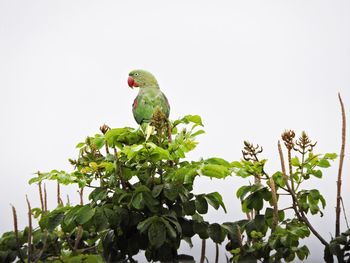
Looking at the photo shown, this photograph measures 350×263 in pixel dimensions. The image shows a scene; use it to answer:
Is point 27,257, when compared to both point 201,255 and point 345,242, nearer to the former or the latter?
point 201,255

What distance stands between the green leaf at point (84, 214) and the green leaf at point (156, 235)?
0.46 meters

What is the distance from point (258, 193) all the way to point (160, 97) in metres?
2.11

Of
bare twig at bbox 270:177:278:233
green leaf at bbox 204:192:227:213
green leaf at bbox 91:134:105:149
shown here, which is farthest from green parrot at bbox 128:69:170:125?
bare twig at bbox 270:177:278:233

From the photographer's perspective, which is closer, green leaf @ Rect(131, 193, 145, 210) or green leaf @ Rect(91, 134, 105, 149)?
green leaf @ Rect(131, 193, 145, 210)

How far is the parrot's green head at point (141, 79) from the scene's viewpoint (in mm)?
5234

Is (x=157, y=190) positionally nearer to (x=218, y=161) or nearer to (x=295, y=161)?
(x=218, y=161)

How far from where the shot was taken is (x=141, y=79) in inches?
208

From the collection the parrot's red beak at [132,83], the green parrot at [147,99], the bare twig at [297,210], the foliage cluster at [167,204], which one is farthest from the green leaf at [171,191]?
the parrot's red beak at [132,83]

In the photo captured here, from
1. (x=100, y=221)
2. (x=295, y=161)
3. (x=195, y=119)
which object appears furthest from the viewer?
(x=195, y=119)

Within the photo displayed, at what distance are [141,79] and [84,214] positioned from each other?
8.57 ft

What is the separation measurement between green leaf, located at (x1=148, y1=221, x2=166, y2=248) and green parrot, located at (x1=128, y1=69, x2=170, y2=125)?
183 centimetres

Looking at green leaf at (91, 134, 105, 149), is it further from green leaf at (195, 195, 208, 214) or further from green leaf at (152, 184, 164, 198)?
green leaf at (195, 195, 208, 214)

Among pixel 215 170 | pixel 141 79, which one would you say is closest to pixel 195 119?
pixel 215 170

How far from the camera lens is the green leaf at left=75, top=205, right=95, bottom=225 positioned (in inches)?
117
